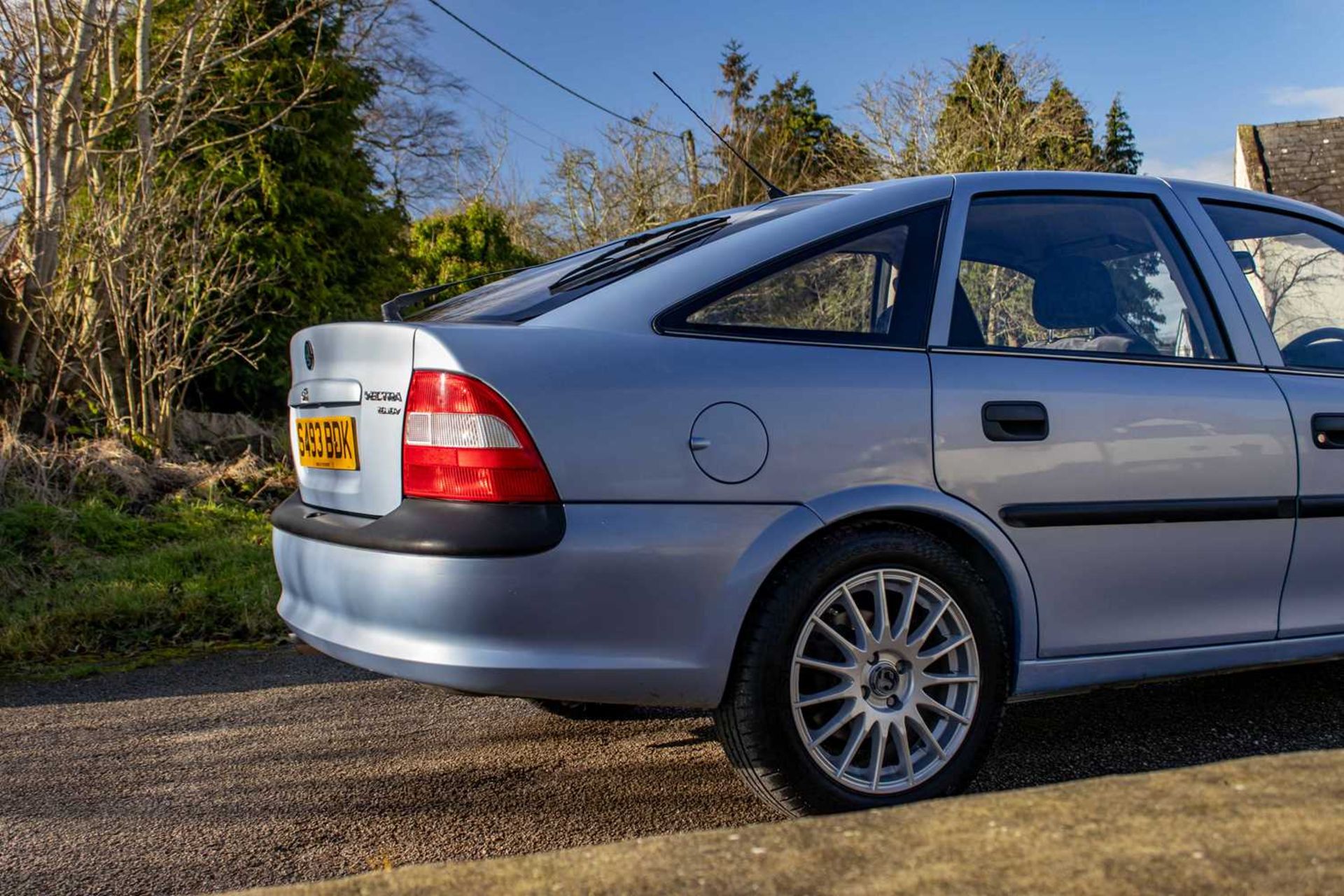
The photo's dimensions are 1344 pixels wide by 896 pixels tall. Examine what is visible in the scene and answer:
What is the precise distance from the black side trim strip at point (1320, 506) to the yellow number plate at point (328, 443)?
8.25 ft

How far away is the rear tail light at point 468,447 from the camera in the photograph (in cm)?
252

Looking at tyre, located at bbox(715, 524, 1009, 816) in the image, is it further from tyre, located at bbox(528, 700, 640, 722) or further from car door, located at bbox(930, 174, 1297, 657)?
tyre, located at bbox(528, 700, 640, 722)

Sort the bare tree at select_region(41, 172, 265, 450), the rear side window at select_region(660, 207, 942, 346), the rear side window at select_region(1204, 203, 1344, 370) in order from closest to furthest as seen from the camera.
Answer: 1. the rear side window at select_region(660, 207, 942, 346)
2. the rear side window at select_region(1204, 203, 1344, 370)
3. the bare tree at select_region(41, 172, 265, 450)

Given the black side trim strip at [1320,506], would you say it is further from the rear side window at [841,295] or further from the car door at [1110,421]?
the rear side window at [841,295]

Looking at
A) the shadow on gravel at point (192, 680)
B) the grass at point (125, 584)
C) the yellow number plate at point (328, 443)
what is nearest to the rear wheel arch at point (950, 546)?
the yellow number plate at point (328, 443)

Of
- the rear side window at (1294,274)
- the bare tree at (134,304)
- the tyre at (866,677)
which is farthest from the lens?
the bare tree at (134,304)

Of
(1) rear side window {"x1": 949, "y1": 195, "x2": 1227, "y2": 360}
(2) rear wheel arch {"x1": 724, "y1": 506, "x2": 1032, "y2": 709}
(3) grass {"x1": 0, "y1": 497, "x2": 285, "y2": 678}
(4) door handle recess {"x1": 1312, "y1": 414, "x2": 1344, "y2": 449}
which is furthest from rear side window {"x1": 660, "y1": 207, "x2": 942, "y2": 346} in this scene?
(3) grass {"x1": 0, "y1": 497, "x2": 285, "y2": 678}

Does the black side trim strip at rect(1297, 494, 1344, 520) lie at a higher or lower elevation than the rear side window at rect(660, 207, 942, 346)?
lower

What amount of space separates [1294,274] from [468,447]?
119 inches

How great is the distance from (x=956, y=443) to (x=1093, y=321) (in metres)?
0.80

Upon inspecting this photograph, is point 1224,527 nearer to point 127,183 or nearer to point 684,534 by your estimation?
point 684,534

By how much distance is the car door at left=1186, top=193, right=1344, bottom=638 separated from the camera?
3.31m

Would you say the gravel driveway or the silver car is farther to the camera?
the gravel driveway

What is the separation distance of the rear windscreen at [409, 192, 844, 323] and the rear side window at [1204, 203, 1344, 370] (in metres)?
1.35
